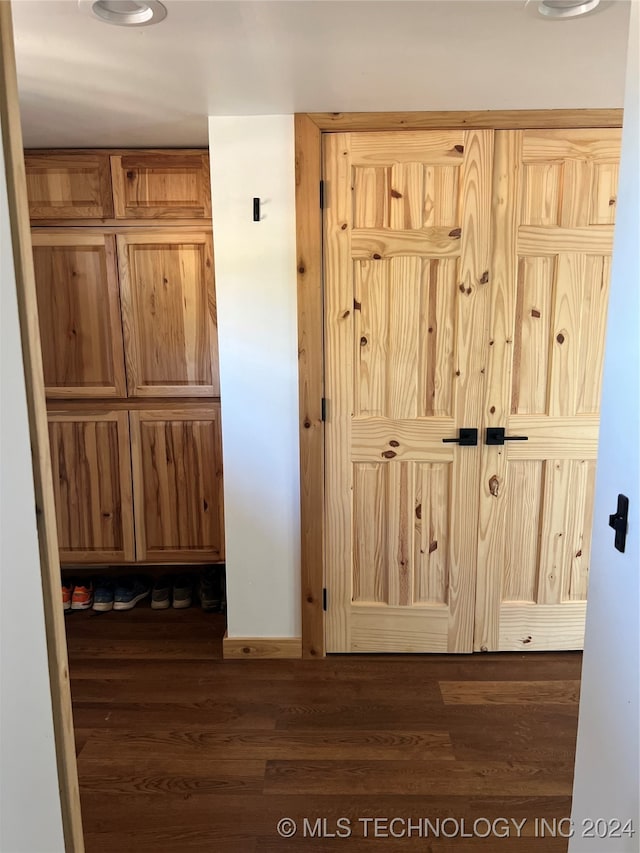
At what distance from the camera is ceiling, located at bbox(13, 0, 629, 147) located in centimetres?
145

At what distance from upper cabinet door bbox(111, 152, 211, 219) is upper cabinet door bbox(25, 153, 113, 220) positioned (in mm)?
58

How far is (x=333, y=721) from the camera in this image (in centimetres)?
219

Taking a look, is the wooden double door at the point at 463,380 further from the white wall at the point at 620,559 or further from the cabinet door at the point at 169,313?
the white wall at the point at 620,559

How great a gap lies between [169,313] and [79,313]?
1.40 ft

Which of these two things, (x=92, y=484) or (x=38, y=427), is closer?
(x=38, y=427)

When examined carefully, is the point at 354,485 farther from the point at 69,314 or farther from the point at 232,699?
the point at 69,314

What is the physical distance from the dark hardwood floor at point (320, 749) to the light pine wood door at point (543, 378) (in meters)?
0.30

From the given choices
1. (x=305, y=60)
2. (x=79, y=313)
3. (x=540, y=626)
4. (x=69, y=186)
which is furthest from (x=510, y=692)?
(x=69, y=186)

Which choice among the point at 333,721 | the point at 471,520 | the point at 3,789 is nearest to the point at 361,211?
the point at 471,520

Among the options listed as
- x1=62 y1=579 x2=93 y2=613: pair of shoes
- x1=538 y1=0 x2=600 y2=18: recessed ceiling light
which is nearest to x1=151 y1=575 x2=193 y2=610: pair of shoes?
x1=62 y1=579 x2=93 y2=613: pair of shoes

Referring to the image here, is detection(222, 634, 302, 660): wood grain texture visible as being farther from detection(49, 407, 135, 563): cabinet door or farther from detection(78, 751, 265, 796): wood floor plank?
detection(49, 407, 135, 563): cabinet door

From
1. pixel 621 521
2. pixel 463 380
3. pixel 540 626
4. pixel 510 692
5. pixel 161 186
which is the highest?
pixel 161 186

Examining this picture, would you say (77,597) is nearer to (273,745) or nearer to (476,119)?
(273,745)

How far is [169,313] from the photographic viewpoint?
2.81 m
